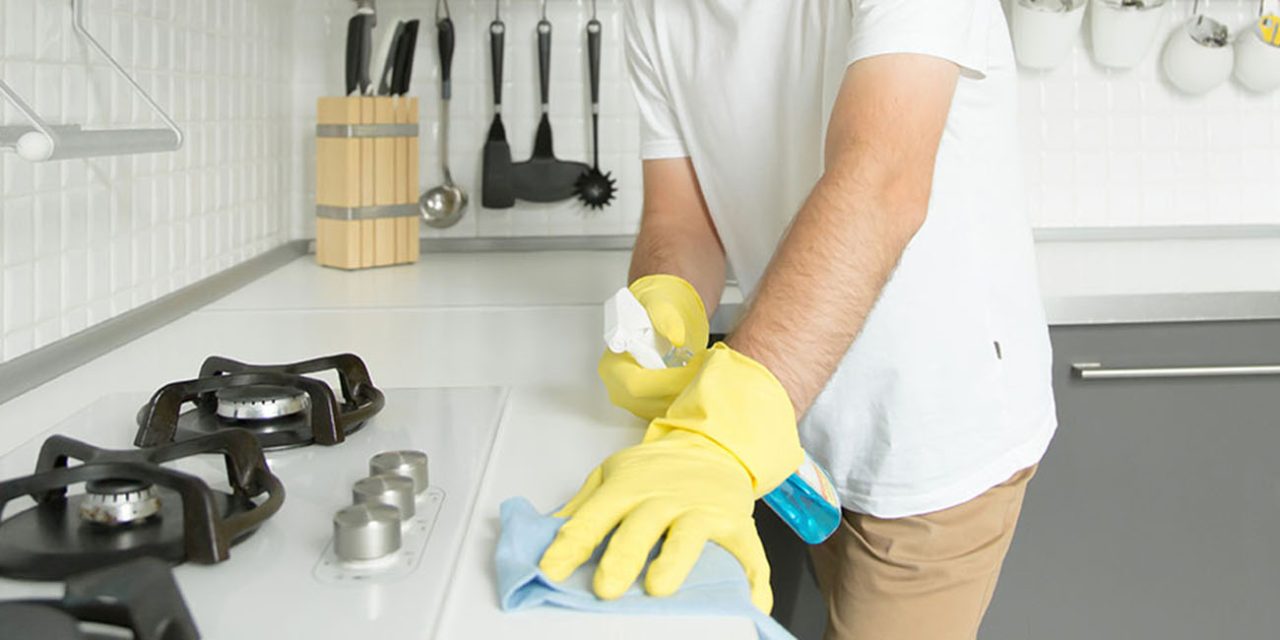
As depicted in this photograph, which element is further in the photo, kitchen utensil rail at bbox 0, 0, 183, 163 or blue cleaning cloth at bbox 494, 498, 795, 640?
kitchen utensil rail at bbox 0, 0, 183, 163

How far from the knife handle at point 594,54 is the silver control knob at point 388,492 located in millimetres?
1460

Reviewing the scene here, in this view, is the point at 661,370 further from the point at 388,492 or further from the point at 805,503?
the point at 388,492

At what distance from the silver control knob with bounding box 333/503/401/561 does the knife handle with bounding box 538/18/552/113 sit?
1531 mm

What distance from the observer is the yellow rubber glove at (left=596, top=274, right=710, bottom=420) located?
983 millimetres

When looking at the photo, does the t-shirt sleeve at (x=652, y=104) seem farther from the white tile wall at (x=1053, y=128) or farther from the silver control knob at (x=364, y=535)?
the silver control knob at (x=364, y=535)

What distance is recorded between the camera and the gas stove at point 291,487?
0.62 metres

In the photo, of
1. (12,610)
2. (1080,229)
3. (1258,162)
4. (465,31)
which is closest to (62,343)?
(12,610)

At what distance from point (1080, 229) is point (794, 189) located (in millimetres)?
1039

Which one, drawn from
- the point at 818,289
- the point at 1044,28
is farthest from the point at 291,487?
the point at 1044,28

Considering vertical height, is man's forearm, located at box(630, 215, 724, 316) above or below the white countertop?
above

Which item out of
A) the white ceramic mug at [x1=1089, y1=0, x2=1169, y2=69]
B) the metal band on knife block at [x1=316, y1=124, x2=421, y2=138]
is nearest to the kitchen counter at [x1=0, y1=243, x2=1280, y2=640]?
the metal band on knife block at [x1=316, y1=124, x2=421, y2=138]

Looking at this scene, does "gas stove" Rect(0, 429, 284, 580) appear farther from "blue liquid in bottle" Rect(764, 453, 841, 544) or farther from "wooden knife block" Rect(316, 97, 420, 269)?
"wooden knife block" Rect(316, 97, 420, 269)

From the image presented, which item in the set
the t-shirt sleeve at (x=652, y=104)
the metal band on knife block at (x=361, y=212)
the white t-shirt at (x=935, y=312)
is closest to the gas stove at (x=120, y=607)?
the white t-shirt at (x=935, y=312)

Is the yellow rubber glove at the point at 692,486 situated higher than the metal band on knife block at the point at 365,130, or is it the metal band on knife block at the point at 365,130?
the metal band on knife block at the point at 365,130
